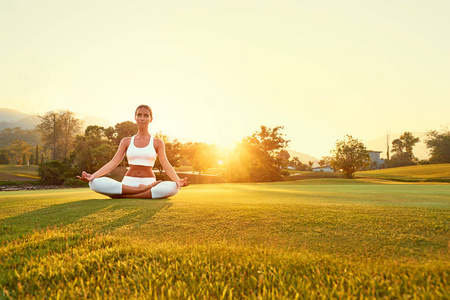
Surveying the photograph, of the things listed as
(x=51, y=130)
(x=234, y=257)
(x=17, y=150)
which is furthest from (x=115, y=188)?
(x=17, y=150)

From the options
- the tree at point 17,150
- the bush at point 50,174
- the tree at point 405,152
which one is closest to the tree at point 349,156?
the bush at point 50,174

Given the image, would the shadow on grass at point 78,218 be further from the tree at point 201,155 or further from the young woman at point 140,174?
the tree at point 201,155

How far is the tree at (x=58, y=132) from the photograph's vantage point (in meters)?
62.1

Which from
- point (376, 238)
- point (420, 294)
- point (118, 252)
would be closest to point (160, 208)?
point (118, 252)

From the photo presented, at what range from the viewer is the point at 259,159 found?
43438 millimetres

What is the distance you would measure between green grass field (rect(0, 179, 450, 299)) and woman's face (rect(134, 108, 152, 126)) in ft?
11.2

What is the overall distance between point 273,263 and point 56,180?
1700 inches

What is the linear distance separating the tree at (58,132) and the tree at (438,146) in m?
95.0

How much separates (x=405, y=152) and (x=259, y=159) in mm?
70626

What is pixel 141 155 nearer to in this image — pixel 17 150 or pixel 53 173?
pixel 53 173

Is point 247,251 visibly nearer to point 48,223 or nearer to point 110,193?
point 48,223

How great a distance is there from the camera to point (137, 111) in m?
6.88

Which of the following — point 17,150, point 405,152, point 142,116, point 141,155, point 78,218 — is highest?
point 405,152

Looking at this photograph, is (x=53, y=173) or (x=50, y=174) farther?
(x=53, y=173)
